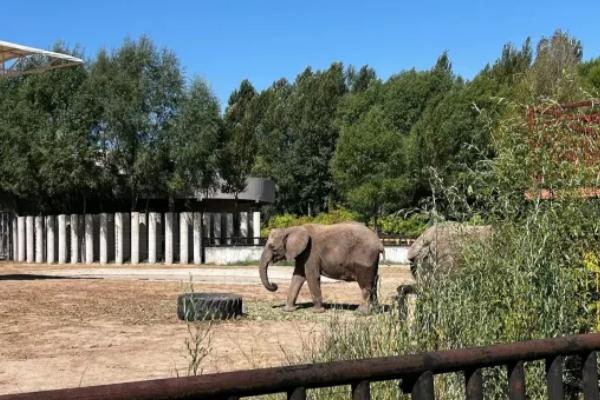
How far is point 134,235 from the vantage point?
40062 millimetres

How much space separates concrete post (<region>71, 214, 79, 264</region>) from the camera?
135ft

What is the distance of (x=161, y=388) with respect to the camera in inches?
84.7

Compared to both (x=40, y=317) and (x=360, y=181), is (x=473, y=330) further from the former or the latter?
(x=360, y=181)

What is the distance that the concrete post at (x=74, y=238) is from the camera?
41.2 meters

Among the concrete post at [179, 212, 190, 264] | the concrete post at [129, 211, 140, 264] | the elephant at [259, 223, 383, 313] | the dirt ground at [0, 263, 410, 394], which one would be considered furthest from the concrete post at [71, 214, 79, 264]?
the elephant at [259, 223, 383, 313]

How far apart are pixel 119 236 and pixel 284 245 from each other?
82.0 feet

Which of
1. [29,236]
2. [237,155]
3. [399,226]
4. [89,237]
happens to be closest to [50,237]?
[29,236]

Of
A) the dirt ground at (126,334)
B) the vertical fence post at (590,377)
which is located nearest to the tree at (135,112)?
the dirt ground at (126,334)

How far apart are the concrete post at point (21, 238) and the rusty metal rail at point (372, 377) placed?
43595mm

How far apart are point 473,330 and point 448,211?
5.35 feet

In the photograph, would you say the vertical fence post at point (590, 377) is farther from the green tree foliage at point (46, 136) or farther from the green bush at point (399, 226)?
the green tree foliage at point (46, 136)

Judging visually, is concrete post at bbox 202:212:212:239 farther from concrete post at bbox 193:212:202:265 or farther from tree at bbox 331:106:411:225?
tree at bbox 331:106:411:225

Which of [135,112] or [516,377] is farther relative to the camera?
[135,112]

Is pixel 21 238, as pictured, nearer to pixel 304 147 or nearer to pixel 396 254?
pixel 396 254
